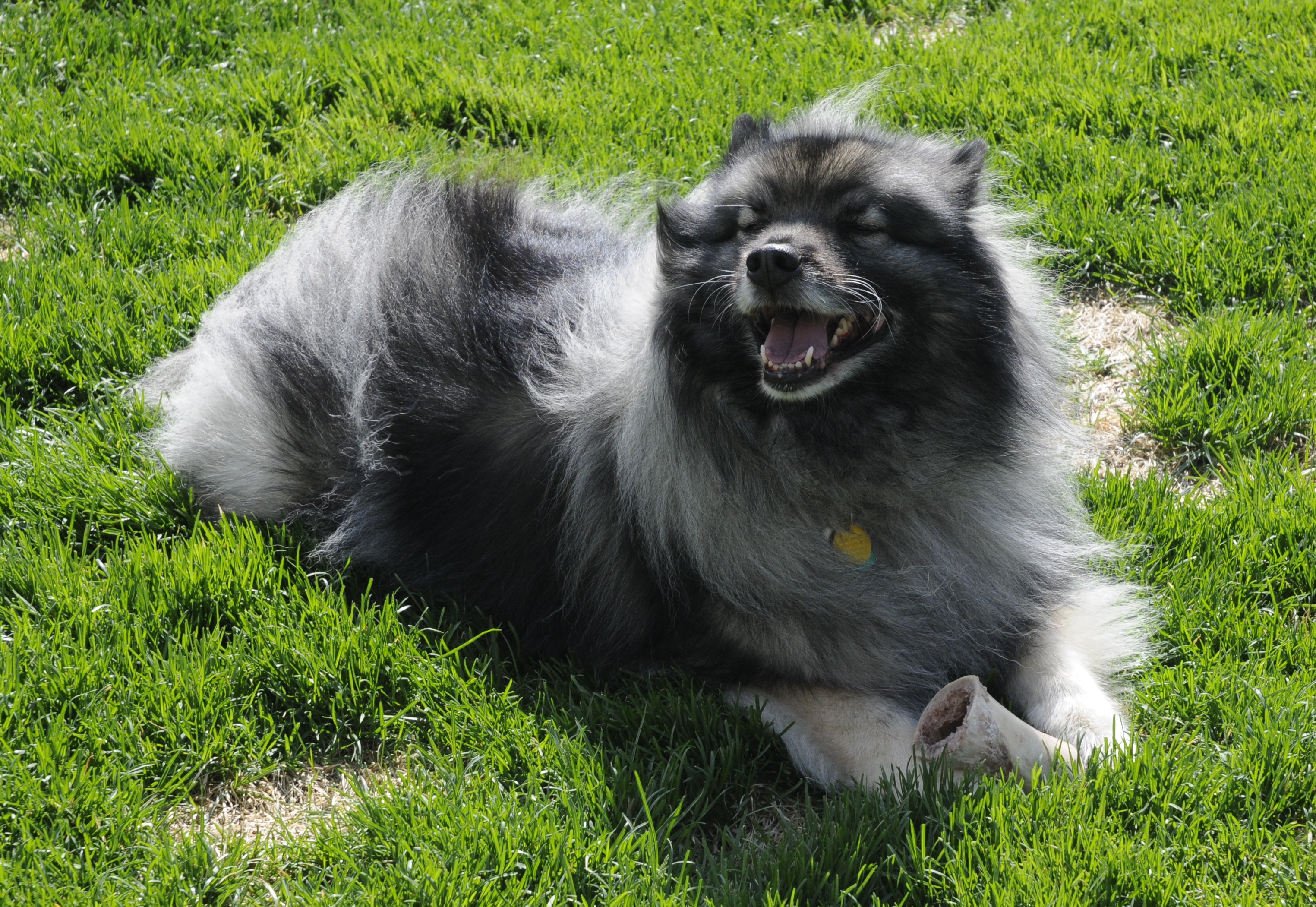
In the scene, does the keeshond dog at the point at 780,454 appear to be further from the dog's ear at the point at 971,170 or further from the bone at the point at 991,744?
the bone at the point at 991,744

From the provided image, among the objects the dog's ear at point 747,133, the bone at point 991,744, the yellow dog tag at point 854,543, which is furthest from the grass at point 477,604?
the dog's ear at point 747,133

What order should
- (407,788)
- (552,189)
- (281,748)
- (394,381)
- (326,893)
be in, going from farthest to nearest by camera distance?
(552,189) → (394,381) → (281,748) → (407,788) → (326,893)

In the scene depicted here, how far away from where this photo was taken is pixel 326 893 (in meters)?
2.55

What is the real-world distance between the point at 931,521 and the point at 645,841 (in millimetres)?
1079

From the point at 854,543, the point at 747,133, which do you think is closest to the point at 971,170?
the point at 747,133

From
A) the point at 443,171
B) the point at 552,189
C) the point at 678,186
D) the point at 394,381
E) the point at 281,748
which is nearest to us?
the point at 281,748

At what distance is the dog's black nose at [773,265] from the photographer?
2.81 metres

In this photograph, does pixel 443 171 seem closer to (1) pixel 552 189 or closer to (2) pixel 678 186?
(1) pixel 552 189

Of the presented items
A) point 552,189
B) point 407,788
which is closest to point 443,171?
point 552,189

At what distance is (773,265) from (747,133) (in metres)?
0.70

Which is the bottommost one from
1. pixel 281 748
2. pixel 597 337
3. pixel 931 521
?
pixel 281 748

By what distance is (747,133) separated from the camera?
11.0 ft

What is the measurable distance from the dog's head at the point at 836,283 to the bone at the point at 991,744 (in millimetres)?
747

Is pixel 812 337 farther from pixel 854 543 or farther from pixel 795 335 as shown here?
pixel 854 543
